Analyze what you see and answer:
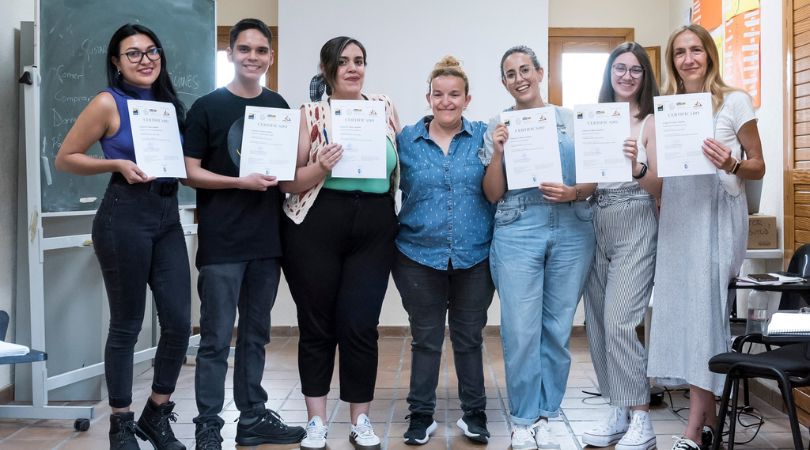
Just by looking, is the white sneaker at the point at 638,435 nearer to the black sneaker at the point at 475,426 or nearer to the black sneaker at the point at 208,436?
the black sneaker at the point at 475,426

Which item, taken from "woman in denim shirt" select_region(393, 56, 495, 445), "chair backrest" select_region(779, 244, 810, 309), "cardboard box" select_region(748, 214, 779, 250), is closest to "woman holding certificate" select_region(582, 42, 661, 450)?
"woman in denim shirt" select_region(393, 56, 495, 445)

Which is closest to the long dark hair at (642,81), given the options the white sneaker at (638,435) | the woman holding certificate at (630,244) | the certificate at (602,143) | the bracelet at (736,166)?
the woman holding certificate at (630,244)

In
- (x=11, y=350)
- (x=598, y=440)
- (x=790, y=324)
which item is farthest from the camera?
(x=598, y=440)

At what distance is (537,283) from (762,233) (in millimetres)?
1459

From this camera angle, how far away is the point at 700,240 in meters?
2.70

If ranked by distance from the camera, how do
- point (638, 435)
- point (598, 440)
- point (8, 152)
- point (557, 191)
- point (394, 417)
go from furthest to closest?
point (8, 152), point (394, 417), point (598, 440), point (638, 435), point (557, 191)

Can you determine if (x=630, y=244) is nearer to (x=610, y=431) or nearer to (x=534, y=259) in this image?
(x=534, y=259)

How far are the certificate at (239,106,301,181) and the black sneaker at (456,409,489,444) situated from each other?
1.19 metres

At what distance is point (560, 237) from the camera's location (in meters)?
2.82

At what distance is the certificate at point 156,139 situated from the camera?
2607 mm

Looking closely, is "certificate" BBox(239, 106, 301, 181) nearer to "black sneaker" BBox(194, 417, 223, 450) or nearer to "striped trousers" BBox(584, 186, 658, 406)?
"black sneaker" BBox(194, 417, 223, 450)

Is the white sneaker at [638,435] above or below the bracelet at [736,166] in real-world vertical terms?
below

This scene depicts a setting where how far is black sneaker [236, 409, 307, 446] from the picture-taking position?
3021mm

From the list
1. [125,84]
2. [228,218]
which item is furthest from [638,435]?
[125,84]
